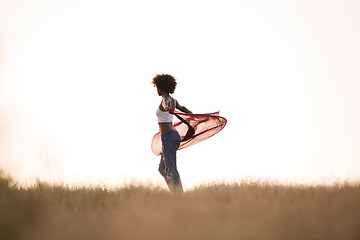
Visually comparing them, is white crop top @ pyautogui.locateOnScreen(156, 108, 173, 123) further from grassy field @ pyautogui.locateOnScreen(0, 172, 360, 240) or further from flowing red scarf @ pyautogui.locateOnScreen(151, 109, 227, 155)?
grassy field @ pyautogui.locateOnScreen(0, 172, 360, 240)

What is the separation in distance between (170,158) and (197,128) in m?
1.24

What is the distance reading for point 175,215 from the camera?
5348 mm

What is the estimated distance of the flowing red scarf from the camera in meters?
8.97

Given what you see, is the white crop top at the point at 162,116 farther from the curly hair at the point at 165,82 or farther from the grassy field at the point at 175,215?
the grassy field at the point at 175,215

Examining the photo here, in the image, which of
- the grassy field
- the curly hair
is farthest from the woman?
the grassy field

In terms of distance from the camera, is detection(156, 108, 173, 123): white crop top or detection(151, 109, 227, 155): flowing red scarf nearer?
detection(156, 108, 173, 123): white crop top

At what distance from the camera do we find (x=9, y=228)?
5.04 m

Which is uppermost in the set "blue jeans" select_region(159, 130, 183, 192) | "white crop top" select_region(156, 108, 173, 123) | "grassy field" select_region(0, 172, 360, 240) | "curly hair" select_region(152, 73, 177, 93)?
"curly hair" select_region(152, 73, 177, 93)

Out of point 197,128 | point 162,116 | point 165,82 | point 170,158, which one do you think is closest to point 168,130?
point 162,116

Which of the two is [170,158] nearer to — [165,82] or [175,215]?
[165,82]

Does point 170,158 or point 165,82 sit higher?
point 165,82

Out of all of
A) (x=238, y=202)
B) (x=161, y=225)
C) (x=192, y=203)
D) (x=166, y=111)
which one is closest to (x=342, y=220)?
(x=238, y=202)

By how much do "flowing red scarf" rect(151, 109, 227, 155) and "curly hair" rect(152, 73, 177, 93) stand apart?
0.85 m

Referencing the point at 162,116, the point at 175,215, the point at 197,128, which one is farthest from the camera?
the point at 197,128
